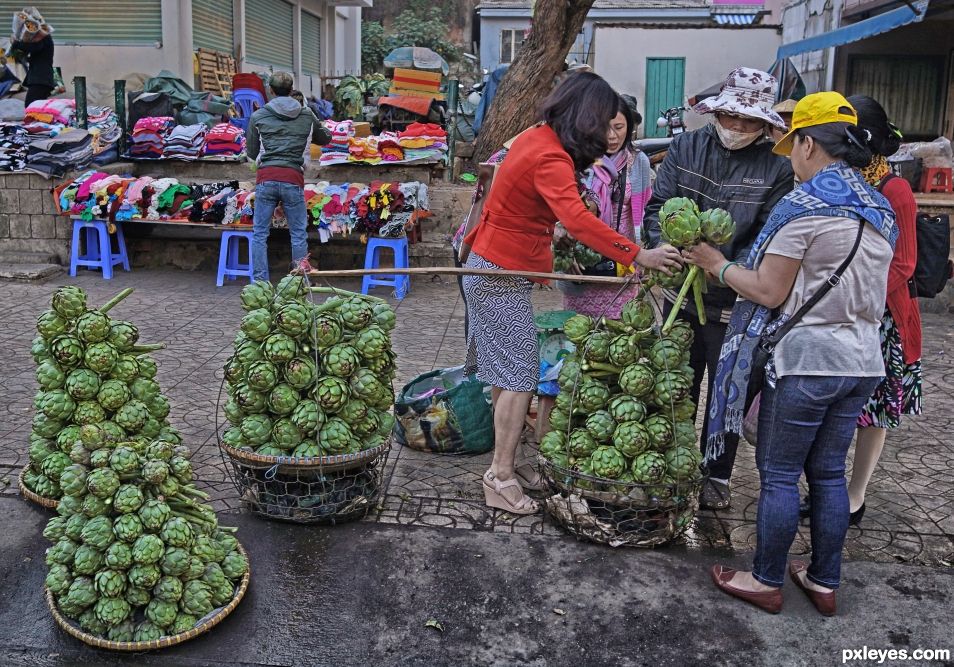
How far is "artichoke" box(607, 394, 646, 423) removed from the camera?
3678 mm

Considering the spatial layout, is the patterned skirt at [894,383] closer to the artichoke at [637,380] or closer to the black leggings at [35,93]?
the artichoke at [637,380]

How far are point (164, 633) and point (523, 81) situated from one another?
840cm

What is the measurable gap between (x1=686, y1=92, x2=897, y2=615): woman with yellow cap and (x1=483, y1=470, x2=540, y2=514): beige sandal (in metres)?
1.15

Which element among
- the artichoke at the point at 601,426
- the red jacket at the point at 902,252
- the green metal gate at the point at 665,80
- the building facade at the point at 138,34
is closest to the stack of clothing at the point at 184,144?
the building facade at the point at 138,34

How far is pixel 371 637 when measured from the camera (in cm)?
318

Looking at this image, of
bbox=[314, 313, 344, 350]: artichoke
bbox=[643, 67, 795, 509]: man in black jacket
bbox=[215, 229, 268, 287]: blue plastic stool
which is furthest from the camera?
bbox=[215, 229, 268, 287]: blue plastic stool

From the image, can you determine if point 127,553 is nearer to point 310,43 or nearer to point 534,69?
point 534,69

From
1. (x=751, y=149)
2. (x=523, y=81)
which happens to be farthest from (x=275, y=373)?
(x=523, y=81)

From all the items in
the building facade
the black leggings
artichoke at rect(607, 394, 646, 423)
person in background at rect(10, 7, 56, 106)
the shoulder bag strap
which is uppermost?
the building facade

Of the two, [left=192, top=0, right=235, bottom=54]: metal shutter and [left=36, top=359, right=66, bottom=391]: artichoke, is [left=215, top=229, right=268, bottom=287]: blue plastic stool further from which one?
[left=192, top=0, right=235, bottom=54]: metal shutter

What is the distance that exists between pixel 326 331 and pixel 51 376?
120 centimetres

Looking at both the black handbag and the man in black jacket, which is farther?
the man in black jacket

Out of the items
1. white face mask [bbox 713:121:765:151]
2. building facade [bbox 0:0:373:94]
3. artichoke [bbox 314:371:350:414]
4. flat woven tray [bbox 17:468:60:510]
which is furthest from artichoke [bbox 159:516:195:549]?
building facade [bbox 0:0:373:94]

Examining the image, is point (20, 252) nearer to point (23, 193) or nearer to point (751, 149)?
point (23, 193)
